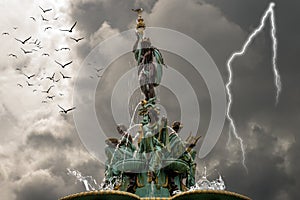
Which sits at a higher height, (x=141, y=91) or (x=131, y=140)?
(x=141, y=91)

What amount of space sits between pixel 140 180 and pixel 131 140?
3299mm

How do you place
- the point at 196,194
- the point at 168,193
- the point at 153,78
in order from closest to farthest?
the point at 196,194, the point at 168,193, the point at 153,78

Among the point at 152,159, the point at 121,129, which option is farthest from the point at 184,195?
the point at 121,129

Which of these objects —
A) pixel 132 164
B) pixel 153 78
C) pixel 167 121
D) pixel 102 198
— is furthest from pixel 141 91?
pixel 102 198

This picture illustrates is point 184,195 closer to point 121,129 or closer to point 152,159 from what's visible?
point 152,159

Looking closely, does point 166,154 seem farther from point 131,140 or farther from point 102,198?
point 102,198

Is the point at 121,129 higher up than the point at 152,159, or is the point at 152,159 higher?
the point at 121,129

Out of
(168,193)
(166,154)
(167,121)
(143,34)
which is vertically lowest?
(168,193)

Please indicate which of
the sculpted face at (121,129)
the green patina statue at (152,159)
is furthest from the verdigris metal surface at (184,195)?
the sculpted face at (121,129)

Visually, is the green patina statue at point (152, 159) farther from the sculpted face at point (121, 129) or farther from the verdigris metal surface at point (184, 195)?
the verdigris metal surface at point (184, 195)

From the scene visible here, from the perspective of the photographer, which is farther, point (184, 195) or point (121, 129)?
point (121, 129)

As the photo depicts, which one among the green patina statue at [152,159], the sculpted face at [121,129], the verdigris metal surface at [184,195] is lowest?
the verdigris metal surface at [184,195]

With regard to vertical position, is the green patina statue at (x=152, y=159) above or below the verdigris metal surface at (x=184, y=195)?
above

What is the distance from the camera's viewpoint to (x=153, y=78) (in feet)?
142
